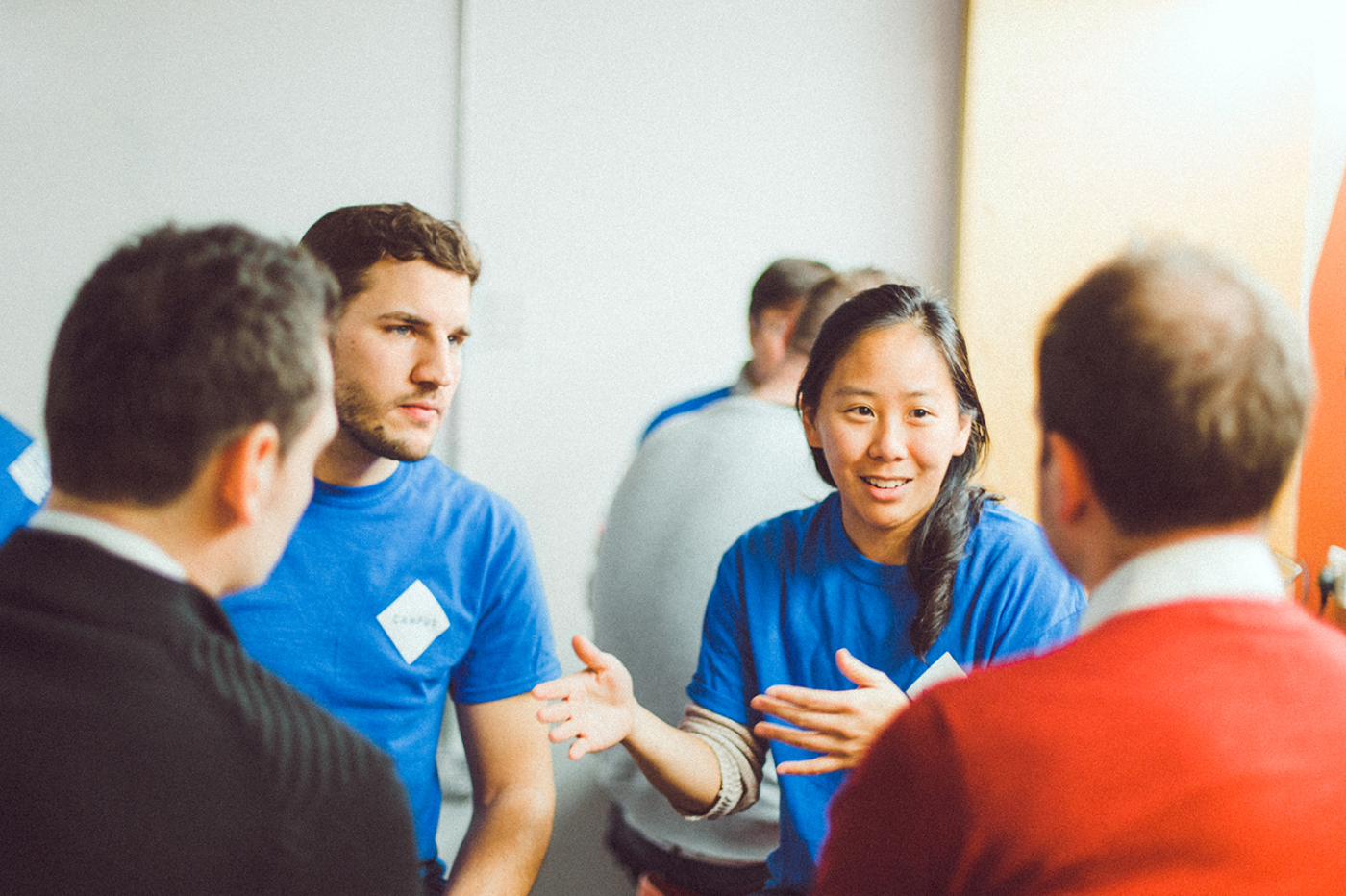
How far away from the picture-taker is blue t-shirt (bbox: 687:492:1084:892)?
1365mm

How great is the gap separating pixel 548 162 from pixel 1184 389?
8.80ft

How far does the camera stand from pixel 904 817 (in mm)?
668

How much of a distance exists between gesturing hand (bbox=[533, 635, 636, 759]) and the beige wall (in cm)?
183

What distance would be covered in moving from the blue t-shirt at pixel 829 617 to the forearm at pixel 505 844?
290mm

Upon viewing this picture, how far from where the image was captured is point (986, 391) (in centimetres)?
299

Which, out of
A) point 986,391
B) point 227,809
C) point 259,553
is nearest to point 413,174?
point 986,391

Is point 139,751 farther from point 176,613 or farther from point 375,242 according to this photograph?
point 375,242

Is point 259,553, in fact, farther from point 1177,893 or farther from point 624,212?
point 624,212

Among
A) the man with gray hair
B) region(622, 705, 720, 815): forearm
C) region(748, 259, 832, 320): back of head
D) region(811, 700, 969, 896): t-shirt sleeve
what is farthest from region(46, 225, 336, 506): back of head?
region(748, 259, 832, 320): back of head

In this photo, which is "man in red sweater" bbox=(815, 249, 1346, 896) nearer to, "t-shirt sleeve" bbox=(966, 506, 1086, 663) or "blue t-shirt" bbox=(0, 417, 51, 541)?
"t-shirt sleeve" bbox=(966, 506, 1086, 663)

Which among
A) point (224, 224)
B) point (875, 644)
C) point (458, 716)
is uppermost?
point (224, 224)

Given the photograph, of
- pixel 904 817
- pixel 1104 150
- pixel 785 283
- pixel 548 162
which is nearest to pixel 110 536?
pixel 904 817

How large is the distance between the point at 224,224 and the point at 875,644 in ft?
3.30

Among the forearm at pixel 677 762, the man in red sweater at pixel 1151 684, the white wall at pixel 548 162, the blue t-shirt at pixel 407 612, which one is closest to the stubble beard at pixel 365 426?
the blue t-shirt at pixel 407 612
